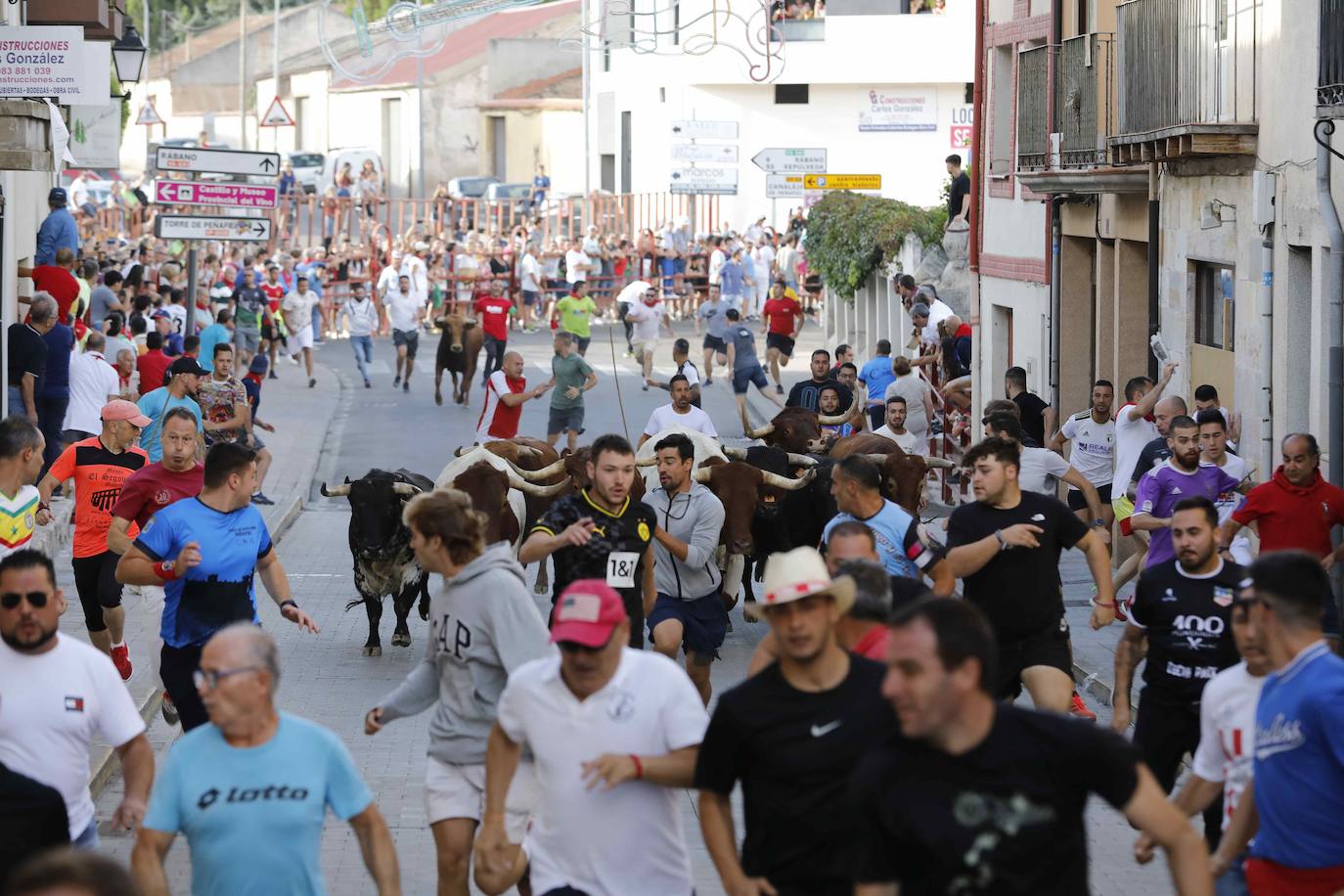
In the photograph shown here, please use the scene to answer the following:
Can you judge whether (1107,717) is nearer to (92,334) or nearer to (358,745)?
(358,745)

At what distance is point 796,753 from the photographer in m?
5.49

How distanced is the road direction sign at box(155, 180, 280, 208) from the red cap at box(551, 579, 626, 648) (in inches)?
610

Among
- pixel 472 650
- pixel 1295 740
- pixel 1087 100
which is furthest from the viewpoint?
pixel 1087 100

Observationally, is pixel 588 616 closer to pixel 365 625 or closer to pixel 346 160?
pixel 365 625

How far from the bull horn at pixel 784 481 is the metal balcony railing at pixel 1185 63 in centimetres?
470

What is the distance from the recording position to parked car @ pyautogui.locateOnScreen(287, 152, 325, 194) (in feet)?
213

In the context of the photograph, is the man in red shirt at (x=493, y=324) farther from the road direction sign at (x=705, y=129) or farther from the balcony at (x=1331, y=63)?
the balcony at (x=1331, y=63)

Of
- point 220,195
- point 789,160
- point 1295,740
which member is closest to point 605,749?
point 1295,740

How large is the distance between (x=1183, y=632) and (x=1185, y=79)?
10194mm

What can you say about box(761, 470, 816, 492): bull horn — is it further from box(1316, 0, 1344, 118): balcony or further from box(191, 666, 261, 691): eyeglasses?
box(191, 666, 261, 691): eyeglasses

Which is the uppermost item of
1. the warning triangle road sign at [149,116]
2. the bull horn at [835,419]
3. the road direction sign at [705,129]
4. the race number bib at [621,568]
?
the warning triangle road sign at [149,116]

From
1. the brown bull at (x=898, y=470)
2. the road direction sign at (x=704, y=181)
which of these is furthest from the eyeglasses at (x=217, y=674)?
the road direction sign at (x=704, y=181)

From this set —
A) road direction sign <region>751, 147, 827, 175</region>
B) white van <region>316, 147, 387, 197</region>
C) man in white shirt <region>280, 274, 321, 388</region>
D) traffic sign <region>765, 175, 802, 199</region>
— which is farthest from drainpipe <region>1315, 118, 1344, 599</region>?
white van <region>316, 147, 387, 197</region>

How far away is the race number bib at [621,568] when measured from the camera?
9219 millimetres
